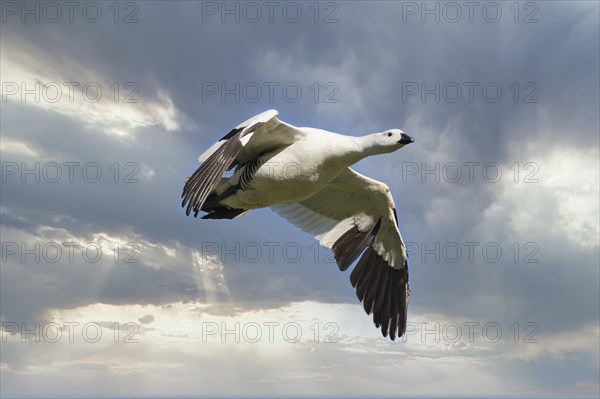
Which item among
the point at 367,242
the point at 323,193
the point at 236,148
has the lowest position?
the point at 367,242

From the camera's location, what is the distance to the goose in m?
12.1

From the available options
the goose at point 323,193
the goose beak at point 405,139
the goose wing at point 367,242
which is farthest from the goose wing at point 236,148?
the goose wing at point 367,242

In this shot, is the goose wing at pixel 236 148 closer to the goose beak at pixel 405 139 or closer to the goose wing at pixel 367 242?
the goose beak at pixel 405 139

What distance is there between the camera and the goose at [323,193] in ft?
39.6

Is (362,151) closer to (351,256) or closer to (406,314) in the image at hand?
(351,256)

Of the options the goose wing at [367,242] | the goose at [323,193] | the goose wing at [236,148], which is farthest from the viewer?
the goose wing at [367,242]

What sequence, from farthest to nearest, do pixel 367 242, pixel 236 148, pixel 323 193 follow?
1. pixel 367 242
2. pixel 323 193
3. pixel 236 148

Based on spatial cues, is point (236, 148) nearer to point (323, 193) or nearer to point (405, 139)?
point (405, 139)

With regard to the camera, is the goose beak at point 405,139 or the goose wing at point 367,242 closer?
the goose beak at point 405,139

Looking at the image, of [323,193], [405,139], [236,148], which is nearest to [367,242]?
[323,193]

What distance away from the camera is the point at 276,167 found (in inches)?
497

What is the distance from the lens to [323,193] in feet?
49.7

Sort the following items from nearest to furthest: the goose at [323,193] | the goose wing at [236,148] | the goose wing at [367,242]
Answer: the goose wing at [236,148] → the goose at [323,193] → the goose wing at [367,242]

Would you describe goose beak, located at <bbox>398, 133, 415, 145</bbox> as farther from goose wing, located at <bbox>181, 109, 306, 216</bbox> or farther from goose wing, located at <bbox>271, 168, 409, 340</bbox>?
goose wing, located at <bbox>271, 168, 409, 340</bbox>
